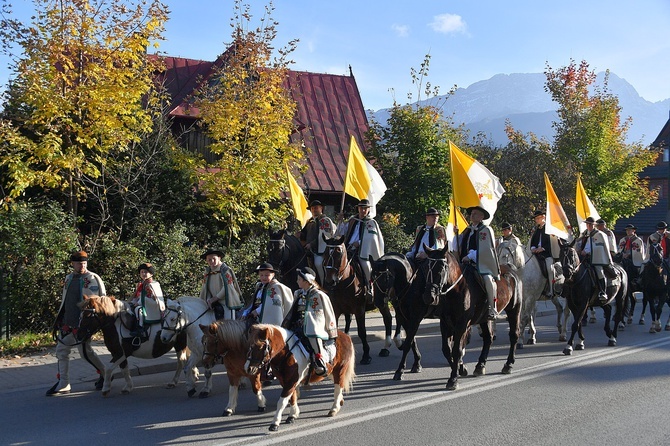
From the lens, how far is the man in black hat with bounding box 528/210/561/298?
13172mm

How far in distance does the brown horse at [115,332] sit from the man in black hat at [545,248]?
779 centimetres

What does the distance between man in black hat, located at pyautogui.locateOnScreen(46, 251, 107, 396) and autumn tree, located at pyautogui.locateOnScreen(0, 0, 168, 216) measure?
4271 mm

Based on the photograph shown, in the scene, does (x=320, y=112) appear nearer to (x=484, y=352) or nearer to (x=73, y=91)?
(x=73, y=91)

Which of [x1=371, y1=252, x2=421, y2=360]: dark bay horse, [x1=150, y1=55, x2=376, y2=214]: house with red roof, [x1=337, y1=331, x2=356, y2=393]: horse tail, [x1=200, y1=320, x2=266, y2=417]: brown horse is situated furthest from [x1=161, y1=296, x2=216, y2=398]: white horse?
[x1=150, y1=55, x2=376, y2=214]: house with red roof

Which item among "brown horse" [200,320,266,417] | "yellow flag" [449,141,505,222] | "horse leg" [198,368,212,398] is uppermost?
"yellow flag" [449,141,505,222]

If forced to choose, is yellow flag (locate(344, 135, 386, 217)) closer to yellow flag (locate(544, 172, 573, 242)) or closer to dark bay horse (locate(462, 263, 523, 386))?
dark bay horse (locate(462, 263, 523, 386))

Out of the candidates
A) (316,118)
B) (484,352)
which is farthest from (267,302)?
(316,118)

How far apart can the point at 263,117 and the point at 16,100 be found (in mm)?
5821

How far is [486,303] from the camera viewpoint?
386 inches

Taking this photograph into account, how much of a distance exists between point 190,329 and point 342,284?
2.98 metres

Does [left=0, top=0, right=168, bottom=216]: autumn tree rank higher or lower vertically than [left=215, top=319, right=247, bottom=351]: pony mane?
higher

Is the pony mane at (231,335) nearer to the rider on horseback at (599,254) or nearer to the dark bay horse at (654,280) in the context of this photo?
the rider on horseback at (599,254)

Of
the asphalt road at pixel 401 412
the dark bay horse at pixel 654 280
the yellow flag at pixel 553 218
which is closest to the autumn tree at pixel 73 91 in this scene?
the asphalt road at pixel 401 412

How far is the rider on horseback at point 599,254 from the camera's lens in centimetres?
1302
